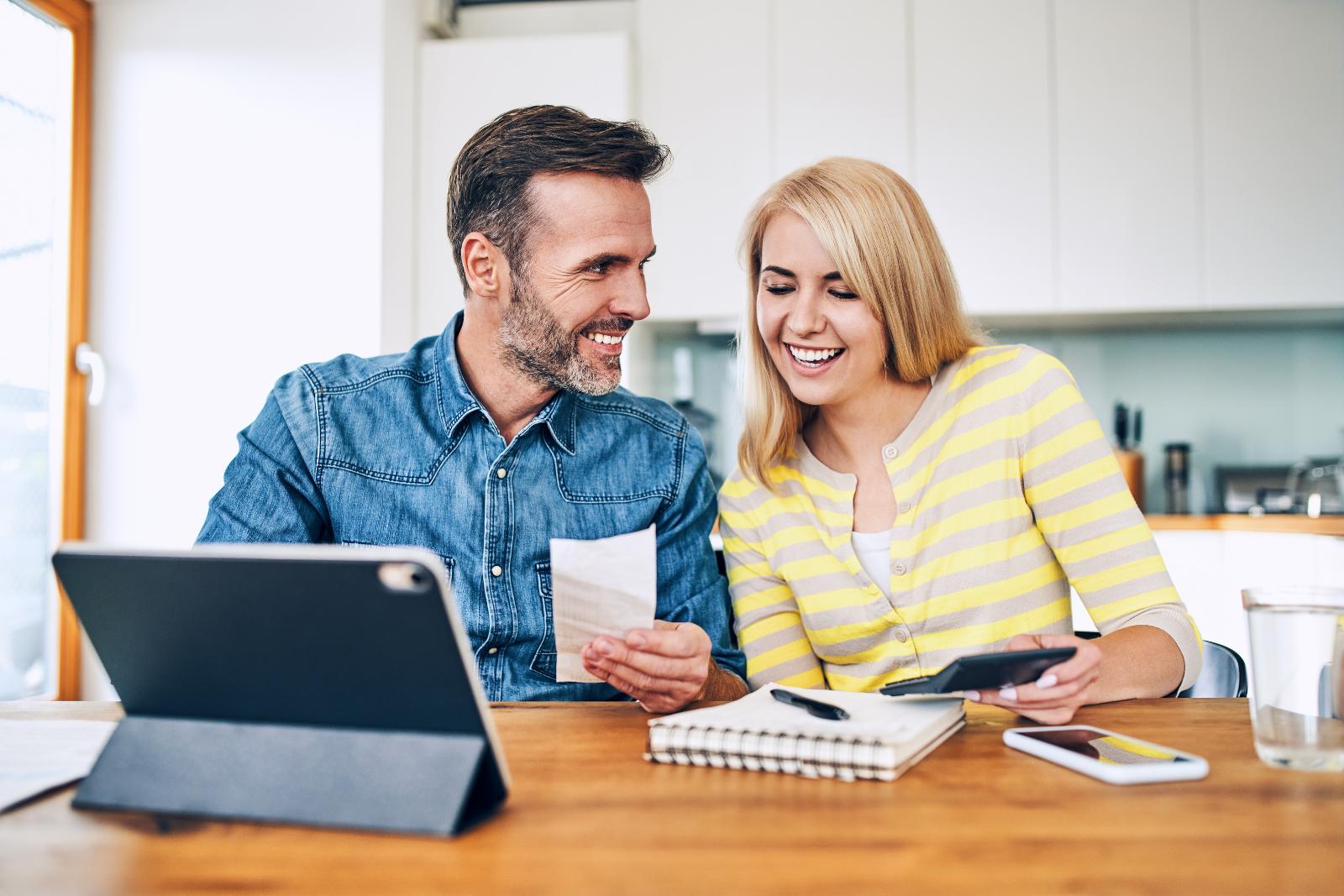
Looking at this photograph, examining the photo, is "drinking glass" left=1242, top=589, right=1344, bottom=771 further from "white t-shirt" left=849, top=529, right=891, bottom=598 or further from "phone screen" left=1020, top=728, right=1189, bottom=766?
Answer: "white t-shirt" left=849, top=529, right=891, bottom=598

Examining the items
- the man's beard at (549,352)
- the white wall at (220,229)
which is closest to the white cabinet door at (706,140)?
the white wall at (220,229)

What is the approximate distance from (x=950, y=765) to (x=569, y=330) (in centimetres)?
88

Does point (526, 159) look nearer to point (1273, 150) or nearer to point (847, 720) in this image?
point (847, 720)

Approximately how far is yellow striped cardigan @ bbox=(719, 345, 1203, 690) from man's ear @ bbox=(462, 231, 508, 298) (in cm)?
53

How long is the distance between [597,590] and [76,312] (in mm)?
2523

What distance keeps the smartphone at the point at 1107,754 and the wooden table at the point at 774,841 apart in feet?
0.04

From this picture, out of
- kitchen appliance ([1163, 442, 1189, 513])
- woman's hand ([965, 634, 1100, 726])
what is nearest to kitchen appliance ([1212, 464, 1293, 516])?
kitchen appliance ([1163, 442, 1189, 513])

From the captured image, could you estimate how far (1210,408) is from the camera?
3615 millimetres

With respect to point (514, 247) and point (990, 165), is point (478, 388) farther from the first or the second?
point (990, 165)

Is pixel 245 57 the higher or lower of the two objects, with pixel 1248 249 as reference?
higher

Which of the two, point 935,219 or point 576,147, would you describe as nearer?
point 576,147

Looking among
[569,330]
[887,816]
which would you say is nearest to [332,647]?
[887,816]

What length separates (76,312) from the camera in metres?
3.04

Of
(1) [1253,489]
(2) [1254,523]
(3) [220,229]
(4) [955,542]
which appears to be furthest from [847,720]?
(1) [1253,489]
